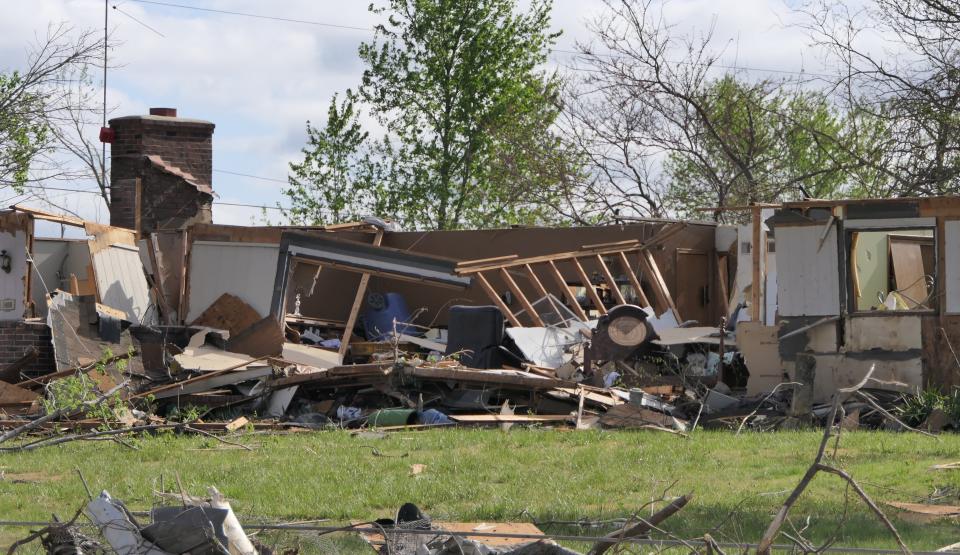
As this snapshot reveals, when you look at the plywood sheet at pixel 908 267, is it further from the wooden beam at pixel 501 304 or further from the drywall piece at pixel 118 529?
the drywall piece at pixel 118 529

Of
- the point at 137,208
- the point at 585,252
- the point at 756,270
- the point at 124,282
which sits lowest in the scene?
the point at 124,282

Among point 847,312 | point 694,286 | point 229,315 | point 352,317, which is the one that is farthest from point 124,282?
point 847,312

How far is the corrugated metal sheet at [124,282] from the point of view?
1992 centimetres

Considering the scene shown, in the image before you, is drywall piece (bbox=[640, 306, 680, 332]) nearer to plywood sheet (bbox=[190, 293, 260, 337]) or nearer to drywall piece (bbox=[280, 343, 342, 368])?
drywall piece (bbox=[280, 343, 342, 368])

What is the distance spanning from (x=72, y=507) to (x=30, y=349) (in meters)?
9.56

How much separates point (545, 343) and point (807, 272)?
4293 mm

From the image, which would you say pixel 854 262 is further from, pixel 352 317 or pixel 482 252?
pixel 482 252

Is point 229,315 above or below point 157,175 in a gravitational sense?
below

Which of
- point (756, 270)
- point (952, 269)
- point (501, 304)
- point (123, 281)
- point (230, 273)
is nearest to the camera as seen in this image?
point (952, 269)

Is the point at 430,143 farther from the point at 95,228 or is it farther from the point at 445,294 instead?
the point at 95,228

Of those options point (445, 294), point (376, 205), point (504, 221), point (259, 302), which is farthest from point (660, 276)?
point (376, 205)

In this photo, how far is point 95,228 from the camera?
19.8 metres

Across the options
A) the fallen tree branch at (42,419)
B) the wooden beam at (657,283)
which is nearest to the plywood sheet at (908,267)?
the wooden beam at (657,283)

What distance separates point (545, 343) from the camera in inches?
711
